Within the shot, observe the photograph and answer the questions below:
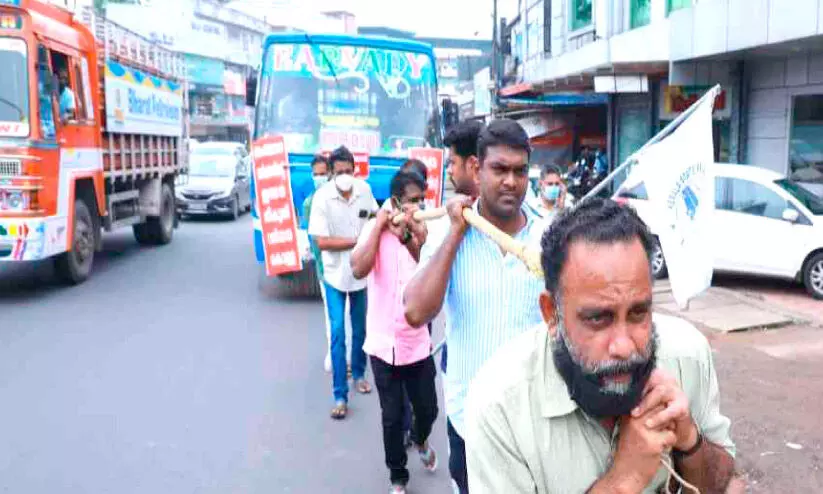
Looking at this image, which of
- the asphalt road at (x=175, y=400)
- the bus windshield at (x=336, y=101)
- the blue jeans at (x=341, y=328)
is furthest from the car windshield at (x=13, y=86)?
the blue jeans at (x=341, y=328)

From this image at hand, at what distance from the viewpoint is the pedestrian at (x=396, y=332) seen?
3.91 m

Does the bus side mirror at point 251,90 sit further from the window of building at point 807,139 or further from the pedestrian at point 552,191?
the window of building at point 807,139

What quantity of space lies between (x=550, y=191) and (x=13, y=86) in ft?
19.5

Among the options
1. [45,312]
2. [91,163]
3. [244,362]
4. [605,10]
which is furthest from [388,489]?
[605,10]

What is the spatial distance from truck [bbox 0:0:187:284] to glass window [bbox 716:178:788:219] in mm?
7989

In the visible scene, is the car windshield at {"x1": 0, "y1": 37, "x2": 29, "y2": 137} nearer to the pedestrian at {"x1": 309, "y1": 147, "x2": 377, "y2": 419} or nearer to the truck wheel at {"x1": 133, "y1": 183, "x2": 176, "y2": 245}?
the pedestrian at {"x1": 309, "y1": 147, "x2": 377, "y2": 419}

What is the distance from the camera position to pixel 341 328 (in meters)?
5.13

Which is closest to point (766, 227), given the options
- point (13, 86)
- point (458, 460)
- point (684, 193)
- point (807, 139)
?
point (807, 139)

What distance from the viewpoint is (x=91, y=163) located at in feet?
33.1

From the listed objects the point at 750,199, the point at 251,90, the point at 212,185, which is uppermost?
the point at 251,90

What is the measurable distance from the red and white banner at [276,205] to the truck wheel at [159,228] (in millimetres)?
5957

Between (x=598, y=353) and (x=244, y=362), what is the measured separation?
212 inches

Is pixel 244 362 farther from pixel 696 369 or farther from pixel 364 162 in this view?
pixel 696 369

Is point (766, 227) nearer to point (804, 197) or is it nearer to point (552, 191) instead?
point (804, 197)
